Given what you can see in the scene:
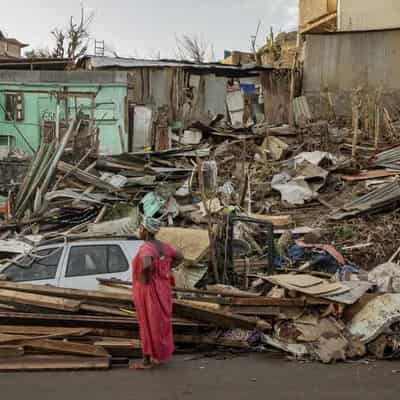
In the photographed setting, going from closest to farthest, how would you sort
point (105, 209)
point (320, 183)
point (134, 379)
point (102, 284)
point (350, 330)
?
point (134, 379), point (350, 330), point (102, 284), point (105, 209), point (320, 183)

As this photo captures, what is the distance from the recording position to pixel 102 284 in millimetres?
8023

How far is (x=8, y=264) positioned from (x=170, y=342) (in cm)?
337

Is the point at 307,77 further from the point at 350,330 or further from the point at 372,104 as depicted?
the point at 350,330

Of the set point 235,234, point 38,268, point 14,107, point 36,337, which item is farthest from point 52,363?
point 14,107

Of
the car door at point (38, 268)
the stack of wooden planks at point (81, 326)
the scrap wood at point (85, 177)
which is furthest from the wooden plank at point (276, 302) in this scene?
the scrap wood at point (85, 177)

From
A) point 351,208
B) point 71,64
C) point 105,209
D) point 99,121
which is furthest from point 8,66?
point 351,208

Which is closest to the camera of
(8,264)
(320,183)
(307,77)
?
(8,264)

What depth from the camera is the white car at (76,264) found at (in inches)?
328

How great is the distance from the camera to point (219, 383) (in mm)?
5965

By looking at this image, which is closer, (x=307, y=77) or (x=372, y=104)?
(x=372, y=104)

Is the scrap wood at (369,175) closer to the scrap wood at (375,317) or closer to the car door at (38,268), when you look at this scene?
the scrap wood at (375,317)

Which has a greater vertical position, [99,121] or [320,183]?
[99,121]

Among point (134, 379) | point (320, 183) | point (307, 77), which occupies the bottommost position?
point (134, 379)

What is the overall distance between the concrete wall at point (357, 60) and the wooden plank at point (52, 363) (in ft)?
55.0
